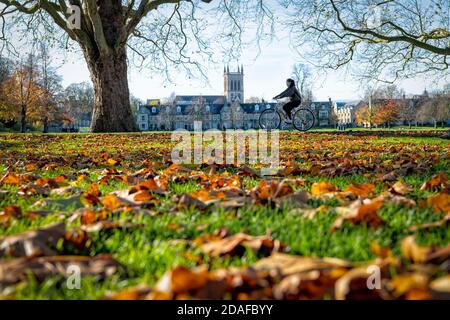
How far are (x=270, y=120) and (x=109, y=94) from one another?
5899 mm

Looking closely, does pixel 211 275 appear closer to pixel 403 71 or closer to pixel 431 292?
pixel 431 292

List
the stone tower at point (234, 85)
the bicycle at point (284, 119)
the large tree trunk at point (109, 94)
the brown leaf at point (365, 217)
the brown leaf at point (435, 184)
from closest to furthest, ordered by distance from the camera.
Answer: the brown leaf at point (365, 217)
the brown leaf at point (435, 184)
the large tree trunk at point (109, 94)
the bicycle at point (284, 119)
the stone tower at point (234, 85)

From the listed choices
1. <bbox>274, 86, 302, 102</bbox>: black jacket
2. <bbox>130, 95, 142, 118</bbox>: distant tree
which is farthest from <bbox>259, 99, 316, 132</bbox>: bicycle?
<bbox>130, 95, 142, 118</bbox>: distant tree

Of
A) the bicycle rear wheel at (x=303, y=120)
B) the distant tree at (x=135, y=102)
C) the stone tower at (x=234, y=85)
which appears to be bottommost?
the bicycle rear wheel at (x=303, y=120)

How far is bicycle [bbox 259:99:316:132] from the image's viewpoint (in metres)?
16.1

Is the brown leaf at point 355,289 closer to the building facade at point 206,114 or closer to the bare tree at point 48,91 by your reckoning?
the bare tree at point 48,91

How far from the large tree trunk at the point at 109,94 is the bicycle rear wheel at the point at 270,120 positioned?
15.7 ft

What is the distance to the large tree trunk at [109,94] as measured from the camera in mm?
15609

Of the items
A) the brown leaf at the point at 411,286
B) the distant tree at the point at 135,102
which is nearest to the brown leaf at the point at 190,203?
the brown leaf at the point at 411,286

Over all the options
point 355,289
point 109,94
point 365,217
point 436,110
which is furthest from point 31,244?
point 436,110

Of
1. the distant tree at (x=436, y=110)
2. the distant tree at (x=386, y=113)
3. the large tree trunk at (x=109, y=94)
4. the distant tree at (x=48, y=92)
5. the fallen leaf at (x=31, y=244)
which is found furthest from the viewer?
the distant tree at (x=386, y=113)

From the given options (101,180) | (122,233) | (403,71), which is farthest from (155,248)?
(403,71)

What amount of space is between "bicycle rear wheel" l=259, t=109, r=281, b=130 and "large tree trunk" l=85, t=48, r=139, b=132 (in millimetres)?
4779

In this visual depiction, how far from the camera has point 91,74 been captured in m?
16.0
